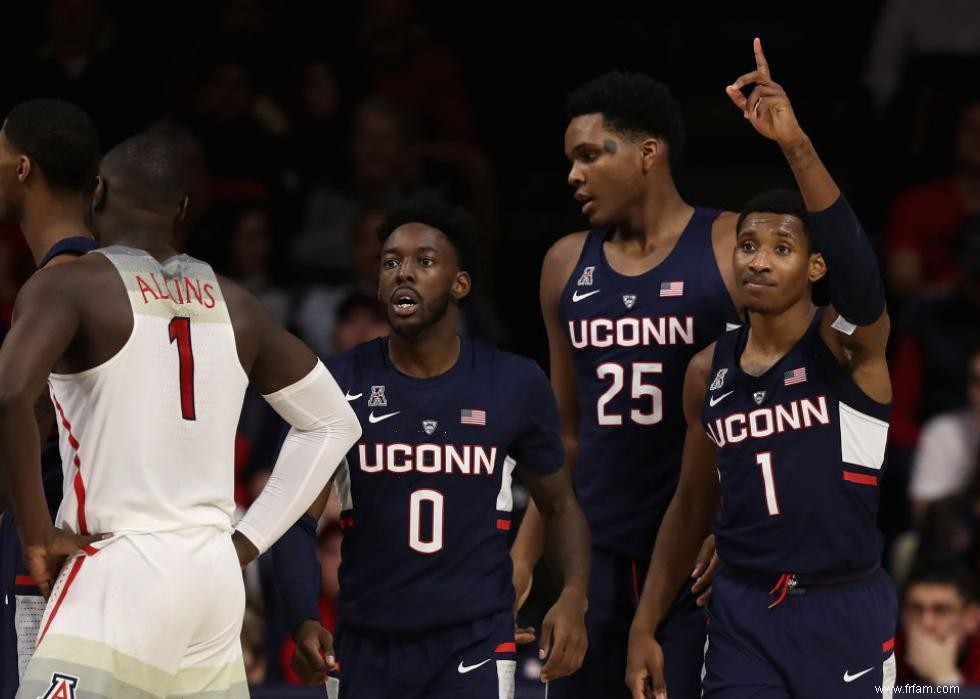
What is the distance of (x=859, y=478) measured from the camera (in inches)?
185

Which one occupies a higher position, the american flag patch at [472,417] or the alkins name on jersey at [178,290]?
the alkins name on jersey at [178,290]

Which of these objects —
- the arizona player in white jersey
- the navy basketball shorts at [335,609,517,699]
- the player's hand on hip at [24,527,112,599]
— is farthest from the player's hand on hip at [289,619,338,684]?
the player's hand on hip at [24,527,112,599]

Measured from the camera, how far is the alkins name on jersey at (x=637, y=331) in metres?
5.24

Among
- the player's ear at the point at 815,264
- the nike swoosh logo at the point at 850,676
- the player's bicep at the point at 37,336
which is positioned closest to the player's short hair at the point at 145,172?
the player's bicep at the point at 37,336

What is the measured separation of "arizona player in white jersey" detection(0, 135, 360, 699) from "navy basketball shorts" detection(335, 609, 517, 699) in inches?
25.7

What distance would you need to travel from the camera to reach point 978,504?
722 cm

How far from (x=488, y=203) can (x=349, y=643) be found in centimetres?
424

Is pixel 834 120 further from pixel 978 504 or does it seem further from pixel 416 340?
pixel 416 340

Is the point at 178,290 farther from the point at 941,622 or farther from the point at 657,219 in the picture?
the point at 941,622

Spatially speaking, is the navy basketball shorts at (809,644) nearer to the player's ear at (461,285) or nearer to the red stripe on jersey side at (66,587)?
the player's ear at (461,285)

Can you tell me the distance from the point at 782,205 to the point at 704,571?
1065 mm

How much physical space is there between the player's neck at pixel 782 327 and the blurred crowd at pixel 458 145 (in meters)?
2.71

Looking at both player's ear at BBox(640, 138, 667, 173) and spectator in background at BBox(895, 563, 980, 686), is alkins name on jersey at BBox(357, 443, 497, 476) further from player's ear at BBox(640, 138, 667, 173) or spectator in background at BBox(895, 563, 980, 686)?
spectator in background at BBox(895, 563, 980, 686)

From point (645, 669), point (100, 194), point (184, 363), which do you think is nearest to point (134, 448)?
point (184, 363)
